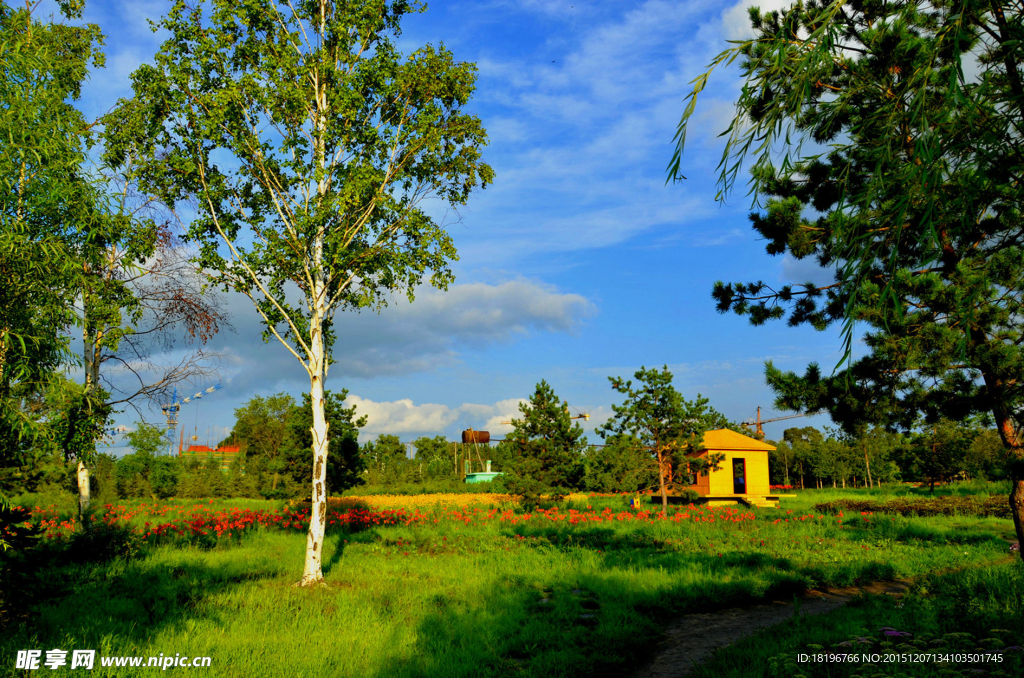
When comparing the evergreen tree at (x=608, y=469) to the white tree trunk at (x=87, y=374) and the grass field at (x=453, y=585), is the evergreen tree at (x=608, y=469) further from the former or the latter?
the white tree trunk at (x=87, y=374)

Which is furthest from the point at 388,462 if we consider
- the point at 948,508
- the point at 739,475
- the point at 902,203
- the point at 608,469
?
the point at 902,203

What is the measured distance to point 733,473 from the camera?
32781 mm

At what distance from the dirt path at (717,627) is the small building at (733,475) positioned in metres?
20.8

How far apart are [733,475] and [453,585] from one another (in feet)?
85.9

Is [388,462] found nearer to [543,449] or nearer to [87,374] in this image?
[543,449]

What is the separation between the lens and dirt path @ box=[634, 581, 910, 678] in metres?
6.75

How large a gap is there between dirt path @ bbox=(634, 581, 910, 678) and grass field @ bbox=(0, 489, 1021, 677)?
0.95 ft

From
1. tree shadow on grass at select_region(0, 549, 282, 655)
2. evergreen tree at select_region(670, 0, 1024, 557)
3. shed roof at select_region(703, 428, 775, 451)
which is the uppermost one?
evergreen tree at select_region(670, 0, 1024, 557)

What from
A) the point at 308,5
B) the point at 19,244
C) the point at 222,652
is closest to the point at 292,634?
the point at 222,652

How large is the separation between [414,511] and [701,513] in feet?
32.0

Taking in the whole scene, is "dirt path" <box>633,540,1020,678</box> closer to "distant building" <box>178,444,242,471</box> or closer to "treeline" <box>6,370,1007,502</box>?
"treeline" <box>6,370,1007,502</box>

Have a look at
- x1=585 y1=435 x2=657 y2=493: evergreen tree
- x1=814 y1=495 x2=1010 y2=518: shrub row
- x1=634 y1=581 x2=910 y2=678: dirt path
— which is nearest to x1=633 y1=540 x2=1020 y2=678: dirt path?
x1=634 y1=581 x2=910 y2=678: dirt path

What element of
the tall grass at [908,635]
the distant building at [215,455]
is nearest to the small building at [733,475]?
the tall grass at [908,635]

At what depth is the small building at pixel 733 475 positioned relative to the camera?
1217 inches
